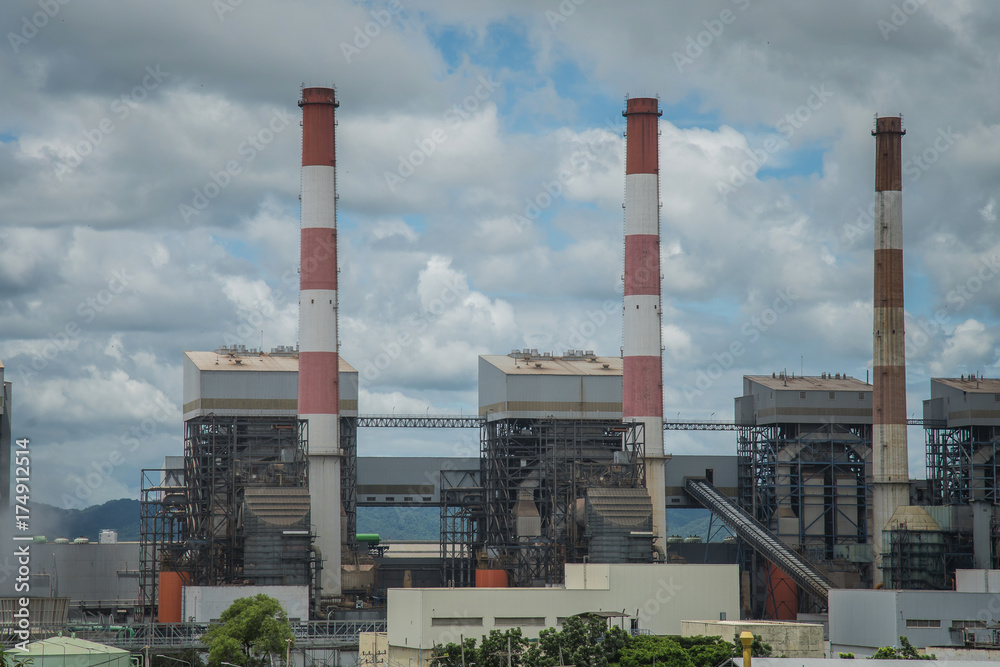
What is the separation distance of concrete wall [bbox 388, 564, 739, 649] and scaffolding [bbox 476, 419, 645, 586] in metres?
7.58

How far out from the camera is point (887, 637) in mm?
62438

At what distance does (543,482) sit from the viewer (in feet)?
252

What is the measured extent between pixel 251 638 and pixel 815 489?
36.9 metres

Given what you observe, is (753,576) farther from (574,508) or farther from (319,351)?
(319,351)

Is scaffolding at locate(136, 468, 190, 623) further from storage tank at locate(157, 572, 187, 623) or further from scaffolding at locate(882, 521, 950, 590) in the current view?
scaffolding at locate(882, 521, 950, 590)

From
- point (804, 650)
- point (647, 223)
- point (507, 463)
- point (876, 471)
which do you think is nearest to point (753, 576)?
point (876, 471)

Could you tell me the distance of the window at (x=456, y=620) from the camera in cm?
5781

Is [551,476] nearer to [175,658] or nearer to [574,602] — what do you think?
[574,602]

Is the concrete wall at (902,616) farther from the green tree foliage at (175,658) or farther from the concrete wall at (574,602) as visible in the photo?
the green tree foliage at (175,658)

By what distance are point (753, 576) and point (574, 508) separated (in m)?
15.2

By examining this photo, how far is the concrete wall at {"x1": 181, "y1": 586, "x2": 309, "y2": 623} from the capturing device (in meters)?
65.2

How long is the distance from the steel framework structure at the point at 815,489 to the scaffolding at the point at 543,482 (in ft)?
32.2

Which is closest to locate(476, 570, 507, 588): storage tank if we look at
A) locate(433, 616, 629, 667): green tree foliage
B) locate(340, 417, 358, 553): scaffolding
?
locate(340, 417, 358, 553): scaffolding

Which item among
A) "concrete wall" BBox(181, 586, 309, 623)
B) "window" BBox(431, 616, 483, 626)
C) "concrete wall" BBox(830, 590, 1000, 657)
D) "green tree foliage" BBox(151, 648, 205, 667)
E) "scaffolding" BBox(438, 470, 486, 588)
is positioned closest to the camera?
"window" BBox(431, 616, 483, 626)
